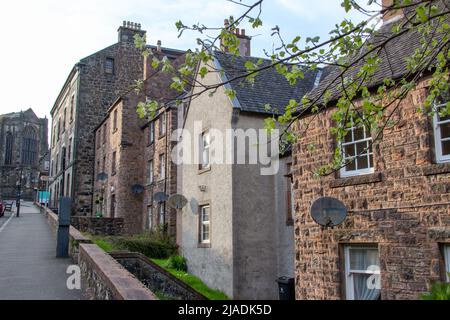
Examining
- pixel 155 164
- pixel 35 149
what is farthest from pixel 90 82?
pixel 35 149

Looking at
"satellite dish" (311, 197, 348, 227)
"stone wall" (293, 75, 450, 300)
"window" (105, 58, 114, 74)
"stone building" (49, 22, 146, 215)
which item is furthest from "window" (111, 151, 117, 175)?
"satellite dish" (311, 197, 348, 227)

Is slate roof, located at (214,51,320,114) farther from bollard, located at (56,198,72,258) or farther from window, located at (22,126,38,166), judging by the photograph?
window, located at (22,126,38,166)

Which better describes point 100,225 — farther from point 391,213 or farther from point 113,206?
point 391,213

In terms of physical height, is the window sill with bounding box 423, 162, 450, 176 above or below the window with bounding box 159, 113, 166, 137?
below

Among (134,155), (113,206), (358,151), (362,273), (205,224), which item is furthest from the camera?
(113,206)

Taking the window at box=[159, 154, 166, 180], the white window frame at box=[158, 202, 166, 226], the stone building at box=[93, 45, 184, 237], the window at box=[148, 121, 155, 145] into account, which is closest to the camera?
the white window frame at box=[158, 202, 166, 226]

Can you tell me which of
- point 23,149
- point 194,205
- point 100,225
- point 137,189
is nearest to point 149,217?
point 137,189

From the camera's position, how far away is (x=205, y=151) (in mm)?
20047

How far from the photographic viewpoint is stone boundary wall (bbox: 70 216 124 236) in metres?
26.1

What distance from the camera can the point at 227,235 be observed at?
56.9ft

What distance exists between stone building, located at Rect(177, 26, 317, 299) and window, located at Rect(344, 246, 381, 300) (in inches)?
204

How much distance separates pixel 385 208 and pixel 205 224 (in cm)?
1023
